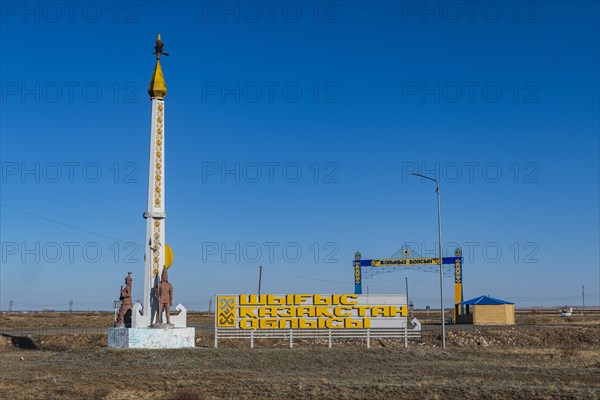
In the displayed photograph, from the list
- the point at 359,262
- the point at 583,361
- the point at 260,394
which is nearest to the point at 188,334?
the point at 260,394

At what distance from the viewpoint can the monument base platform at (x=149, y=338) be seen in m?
29.0

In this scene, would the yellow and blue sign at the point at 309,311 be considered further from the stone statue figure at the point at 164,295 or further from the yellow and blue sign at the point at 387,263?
the yellow and blue sign at the point at 387,263

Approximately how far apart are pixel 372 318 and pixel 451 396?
1553 centimetres

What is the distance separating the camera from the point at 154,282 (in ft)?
97.9

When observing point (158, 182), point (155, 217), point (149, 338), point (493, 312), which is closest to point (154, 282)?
point (149, 338)

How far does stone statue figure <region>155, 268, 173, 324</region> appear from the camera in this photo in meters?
29.3

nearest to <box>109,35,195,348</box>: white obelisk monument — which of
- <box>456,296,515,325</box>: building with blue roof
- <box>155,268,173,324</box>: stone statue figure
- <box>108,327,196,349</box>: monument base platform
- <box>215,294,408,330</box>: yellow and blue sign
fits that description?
<box>108,327,196,349</box>: monument base platform

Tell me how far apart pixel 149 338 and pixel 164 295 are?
6.33 feet

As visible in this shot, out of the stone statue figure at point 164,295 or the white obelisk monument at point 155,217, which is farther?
the white obelisk monument at point 155,217

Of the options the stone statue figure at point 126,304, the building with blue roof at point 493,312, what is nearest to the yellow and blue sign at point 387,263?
the building with blue roof at point 493,312

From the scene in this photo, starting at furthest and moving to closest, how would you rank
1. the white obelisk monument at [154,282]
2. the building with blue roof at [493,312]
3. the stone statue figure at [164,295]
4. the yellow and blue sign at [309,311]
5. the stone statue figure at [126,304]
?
1. the building with blue roof at [493,312]
2. the yellow and blue sign at [309,311]
3. the stone statue figure at [126,304]
4. the stone statue figure at [164,295]
5. the white obelisk monument at [154,282]

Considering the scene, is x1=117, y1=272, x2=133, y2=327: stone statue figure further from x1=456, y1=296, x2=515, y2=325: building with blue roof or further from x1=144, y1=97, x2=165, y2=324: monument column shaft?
x1=456, y1=296, x2=515, y2=325: building with blue roof

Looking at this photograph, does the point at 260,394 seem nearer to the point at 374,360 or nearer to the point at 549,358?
the point at 374,360

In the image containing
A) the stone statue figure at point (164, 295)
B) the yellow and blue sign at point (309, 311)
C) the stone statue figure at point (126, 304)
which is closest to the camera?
the stone statue figure at point (164, 295)
